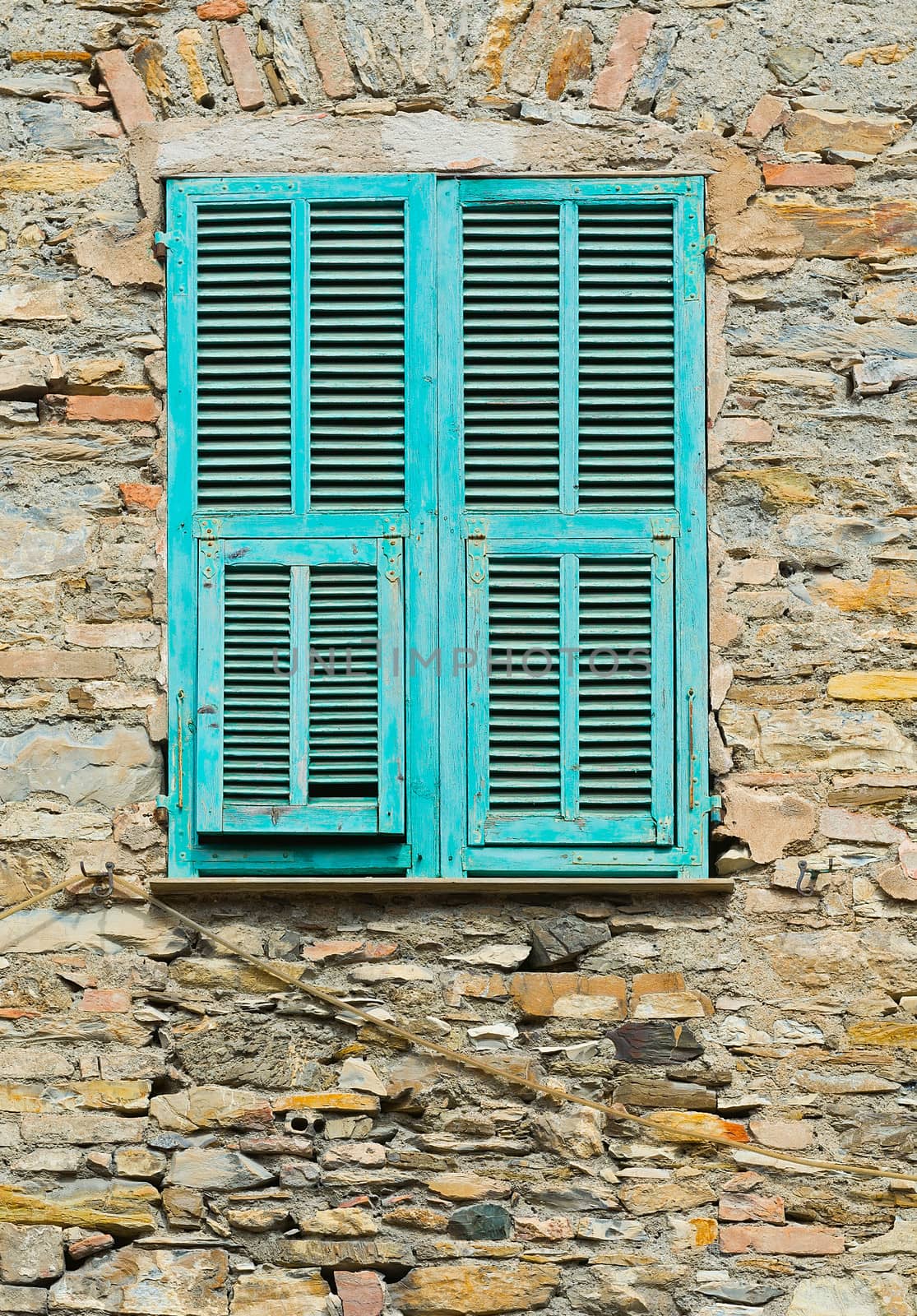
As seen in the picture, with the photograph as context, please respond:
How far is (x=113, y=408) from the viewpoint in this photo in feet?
13.8

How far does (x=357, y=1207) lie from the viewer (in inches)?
154

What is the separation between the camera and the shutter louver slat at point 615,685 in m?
4.05

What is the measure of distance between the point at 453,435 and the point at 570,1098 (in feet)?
5.60

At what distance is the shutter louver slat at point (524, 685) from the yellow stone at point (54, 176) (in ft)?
4.91

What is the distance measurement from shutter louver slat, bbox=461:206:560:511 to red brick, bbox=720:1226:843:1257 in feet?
6.17

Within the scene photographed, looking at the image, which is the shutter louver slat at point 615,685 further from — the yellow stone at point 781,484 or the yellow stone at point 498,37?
the yellow stone at point 498,37

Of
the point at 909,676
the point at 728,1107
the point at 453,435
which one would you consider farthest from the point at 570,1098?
the point at 453,435

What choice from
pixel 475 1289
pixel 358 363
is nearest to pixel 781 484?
pixel 358 363

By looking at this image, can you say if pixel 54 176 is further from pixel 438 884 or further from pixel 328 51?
pixel 438 884

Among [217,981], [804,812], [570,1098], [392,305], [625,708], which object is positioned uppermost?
[392,305]

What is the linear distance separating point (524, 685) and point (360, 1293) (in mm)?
1544

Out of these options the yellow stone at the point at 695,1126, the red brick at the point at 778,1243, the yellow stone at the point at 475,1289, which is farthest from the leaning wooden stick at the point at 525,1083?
the yellow stone at the point at 475,1289

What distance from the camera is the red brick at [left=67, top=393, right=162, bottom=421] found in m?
4.20

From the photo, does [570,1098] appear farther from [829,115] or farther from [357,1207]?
[829,115]
